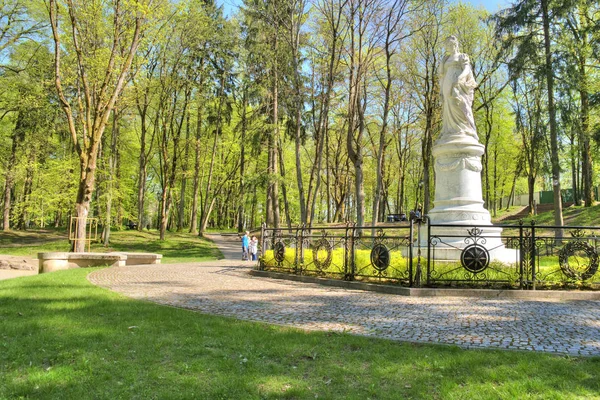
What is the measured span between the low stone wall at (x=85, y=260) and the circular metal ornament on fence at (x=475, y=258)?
39.2ft

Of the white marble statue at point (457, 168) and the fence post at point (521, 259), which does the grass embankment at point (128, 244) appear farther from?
the fence post at point (521, 259)

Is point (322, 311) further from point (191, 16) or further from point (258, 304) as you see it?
point (191, 16)

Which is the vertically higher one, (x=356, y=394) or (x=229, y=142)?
(x=229, y=142)

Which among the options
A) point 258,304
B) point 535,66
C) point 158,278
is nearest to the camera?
point 258,304

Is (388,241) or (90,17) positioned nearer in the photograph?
(388,241)

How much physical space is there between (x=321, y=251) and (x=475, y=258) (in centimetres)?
395

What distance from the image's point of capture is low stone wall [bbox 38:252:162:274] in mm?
12898

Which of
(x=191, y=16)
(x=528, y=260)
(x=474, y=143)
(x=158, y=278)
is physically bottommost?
(x=158, y=278)

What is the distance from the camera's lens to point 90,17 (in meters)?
15.4

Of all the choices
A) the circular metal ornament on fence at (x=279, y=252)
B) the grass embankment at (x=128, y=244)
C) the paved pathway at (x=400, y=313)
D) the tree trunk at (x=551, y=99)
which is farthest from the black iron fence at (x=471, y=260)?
the grass embankment at (x=128, y=244)

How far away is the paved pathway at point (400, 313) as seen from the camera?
15.9 ft

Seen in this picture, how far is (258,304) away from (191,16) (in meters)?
20.6

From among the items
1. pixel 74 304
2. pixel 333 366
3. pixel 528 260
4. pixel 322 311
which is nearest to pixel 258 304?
pixel 322 311

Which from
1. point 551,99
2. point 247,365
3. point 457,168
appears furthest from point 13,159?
point 551,99
